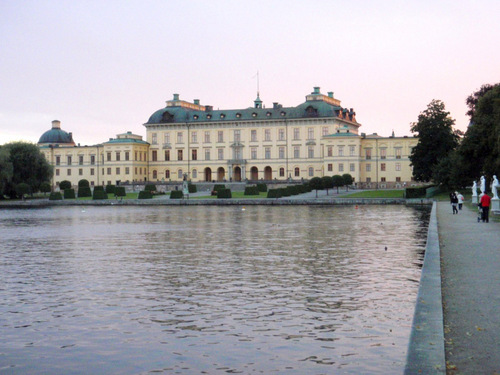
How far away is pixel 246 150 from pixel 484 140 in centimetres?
7479

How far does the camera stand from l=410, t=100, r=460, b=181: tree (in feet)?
250

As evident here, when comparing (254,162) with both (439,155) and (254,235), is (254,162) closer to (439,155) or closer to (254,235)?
(439,155)

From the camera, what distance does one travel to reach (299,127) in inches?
4530

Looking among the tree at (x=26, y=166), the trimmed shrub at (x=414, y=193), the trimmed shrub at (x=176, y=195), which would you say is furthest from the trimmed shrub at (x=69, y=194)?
the trimmed shrub at (x=414, y=193)

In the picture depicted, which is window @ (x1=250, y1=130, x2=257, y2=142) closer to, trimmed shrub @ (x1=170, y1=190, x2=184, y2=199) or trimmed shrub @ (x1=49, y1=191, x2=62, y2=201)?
trimmed shrub @ (x1=170, y1=190, x2=184, y2=199)

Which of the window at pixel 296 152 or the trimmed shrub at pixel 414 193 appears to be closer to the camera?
the trimmed shrub at pixel 414 193

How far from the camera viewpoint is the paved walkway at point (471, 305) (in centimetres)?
758

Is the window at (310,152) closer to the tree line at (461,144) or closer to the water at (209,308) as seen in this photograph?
the tree line at (461,144)

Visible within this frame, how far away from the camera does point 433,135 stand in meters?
76.6

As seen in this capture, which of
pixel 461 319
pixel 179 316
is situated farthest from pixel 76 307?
pixel 461 319

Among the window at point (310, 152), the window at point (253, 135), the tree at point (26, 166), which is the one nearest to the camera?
the tree at point (26, 166)

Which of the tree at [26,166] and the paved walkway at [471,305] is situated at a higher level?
the tree at [26,166]

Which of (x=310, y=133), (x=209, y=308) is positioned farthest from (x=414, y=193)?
(x=209, y=308)

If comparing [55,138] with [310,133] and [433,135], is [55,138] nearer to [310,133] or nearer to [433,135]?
[310,133]
